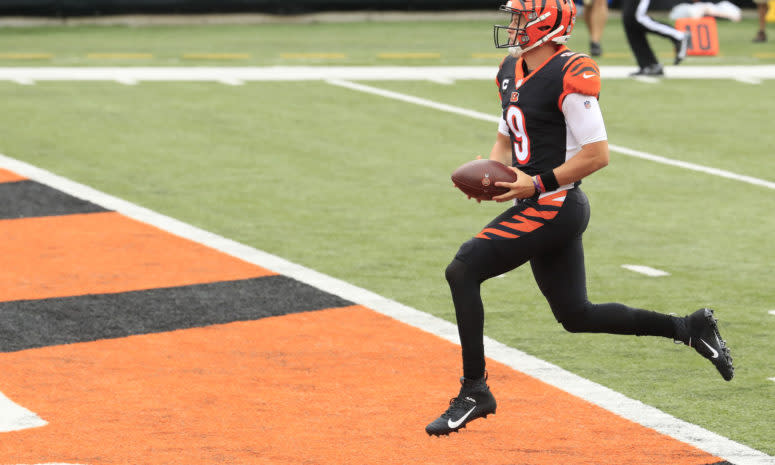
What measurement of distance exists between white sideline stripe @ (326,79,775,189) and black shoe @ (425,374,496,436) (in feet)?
22.1

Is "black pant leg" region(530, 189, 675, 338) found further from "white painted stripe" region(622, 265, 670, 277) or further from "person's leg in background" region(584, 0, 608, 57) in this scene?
"person's leg in background" region(584, 0, 608, 57)

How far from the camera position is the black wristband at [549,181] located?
18.6 feet

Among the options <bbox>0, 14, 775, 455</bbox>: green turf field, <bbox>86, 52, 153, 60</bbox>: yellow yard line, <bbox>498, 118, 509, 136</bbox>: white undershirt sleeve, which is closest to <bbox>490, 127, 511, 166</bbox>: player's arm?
<bbox>498, 118, 509, 136</bbox>: white undershirt sleeve

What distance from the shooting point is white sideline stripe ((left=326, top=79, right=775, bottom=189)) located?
39.7 ft

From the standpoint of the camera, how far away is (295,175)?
11992mm

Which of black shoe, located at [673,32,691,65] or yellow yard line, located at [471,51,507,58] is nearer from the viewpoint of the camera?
black shoe, located at [673,32,691,65]

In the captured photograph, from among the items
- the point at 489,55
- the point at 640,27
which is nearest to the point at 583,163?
the point at 640,27

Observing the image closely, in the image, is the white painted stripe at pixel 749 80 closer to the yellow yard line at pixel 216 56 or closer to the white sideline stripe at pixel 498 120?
the white sideline stripe at pixel 498 120

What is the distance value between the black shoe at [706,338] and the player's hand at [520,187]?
0.98 meters

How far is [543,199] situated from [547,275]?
350 millimetres

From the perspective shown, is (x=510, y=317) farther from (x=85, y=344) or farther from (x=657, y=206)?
(x=657, y=206)

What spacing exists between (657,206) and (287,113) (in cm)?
560

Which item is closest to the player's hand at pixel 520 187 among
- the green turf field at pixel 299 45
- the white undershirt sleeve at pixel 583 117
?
the white undershirt sleeve at pixel 583 117

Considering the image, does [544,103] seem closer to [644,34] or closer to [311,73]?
[644,34]
